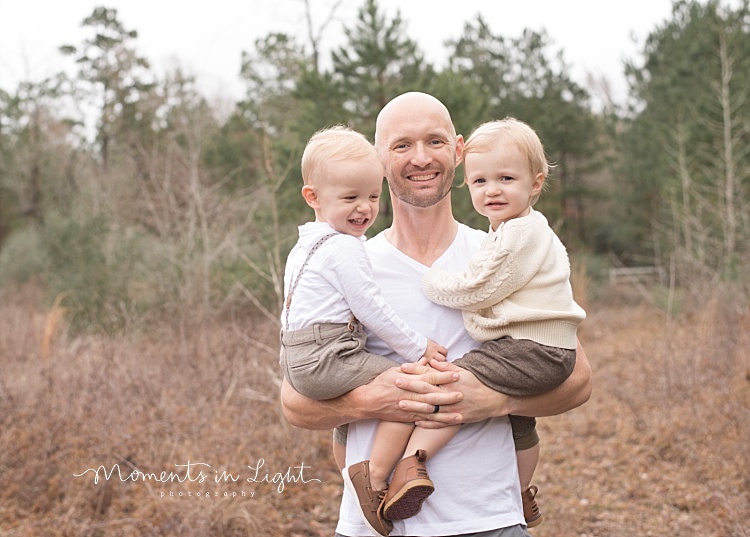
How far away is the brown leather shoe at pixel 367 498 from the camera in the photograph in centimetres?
211

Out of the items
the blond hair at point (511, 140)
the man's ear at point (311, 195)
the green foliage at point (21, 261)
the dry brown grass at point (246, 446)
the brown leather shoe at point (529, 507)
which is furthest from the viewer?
the green foliage at point (21, 261)

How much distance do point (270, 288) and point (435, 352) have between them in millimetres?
8288

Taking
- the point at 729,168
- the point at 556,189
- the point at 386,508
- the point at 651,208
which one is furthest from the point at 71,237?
the point at 651,208

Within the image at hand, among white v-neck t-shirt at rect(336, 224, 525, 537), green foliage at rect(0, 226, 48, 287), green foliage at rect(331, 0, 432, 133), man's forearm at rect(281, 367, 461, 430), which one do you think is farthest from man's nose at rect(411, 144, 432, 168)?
green foliage at rect(0, 226, 48, 287)

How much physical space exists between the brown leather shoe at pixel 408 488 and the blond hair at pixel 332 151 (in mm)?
893

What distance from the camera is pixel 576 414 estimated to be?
8648 mm

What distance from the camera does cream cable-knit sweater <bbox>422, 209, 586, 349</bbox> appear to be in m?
2.14

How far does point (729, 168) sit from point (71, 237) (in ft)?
41.1

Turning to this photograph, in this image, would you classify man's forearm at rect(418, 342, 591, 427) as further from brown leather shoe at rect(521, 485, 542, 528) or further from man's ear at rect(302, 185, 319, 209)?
man's ear at rect(302, 185, 319, 209)

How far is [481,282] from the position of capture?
6.97ft

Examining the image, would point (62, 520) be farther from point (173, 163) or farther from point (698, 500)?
point (173, 163)

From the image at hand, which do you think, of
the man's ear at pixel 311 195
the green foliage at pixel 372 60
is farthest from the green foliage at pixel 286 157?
the man's ear at pixel 311 195

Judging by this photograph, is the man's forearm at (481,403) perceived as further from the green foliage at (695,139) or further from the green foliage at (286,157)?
the green foliage at (695,139)

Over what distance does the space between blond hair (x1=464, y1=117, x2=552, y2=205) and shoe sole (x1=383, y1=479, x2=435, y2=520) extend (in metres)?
0.91
